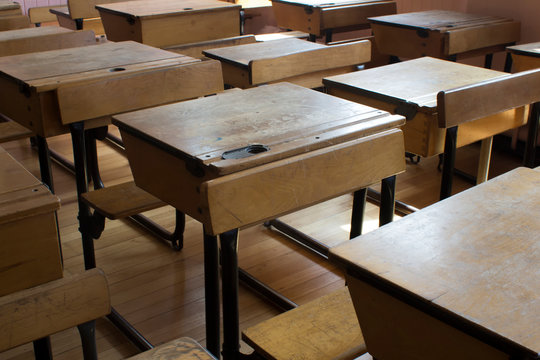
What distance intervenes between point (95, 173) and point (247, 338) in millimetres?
1953

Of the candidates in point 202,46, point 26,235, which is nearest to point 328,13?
point 202,46

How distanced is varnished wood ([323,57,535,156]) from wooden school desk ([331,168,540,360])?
36.9 inches

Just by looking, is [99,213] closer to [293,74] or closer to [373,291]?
[293,74]

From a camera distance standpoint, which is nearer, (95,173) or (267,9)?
(95,173)

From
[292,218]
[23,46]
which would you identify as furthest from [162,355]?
[23,46]

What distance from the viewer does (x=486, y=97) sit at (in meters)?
2.25

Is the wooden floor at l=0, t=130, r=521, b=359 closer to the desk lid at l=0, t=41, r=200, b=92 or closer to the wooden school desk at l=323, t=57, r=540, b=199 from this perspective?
the wooden school desk at l=323, t=57, r=540, b=199

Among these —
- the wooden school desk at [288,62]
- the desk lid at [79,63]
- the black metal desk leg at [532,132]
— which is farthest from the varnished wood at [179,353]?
the black metal desk leg at [532,132]

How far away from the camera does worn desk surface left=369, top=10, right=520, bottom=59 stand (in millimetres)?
3553

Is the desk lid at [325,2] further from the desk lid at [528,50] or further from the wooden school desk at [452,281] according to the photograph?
the wooden school desk at [452,281]

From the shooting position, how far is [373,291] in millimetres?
1167

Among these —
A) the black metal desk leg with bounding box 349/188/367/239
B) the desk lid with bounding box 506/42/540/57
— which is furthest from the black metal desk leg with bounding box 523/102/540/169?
the black metal desk leg with bounding box 349/188/367/239

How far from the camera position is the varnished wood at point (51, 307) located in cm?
129

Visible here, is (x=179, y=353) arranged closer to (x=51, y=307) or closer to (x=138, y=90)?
(x=51, y=307)
